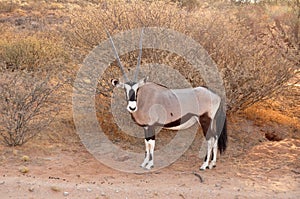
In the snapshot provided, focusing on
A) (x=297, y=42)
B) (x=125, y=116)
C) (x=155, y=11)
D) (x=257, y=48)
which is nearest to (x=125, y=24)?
(x=155, y=11)

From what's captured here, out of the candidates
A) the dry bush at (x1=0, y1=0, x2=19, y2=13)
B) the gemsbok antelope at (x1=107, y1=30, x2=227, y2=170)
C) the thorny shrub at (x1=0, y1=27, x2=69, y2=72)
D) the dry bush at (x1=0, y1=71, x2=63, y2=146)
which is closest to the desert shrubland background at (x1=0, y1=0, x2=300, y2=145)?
the dry bush at (x1=0, y1=71, x2=63, y2=146)

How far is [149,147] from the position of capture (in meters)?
Answer: 6.15

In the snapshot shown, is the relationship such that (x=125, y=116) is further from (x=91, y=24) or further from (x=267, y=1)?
(x=267, y=1)

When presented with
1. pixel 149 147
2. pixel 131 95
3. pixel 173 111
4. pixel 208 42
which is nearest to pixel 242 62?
pixel 208 42

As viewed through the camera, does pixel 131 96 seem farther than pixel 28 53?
No

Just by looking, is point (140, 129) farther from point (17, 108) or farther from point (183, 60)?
point (17, 108)

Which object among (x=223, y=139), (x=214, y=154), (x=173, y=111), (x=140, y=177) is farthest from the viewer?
(x=223, y=139)

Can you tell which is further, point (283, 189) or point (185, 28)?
point (185, 28)

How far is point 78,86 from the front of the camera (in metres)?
7.83

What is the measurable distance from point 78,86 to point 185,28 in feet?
7.39

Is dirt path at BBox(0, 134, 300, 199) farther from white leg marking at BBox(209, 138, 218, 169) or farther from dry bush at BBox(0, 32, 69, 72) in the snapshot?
dry bush at BBox(0, 32, 69, 72)

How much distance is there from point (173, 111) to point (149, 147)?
0.64m

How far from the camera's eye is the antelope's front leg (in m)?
5.99

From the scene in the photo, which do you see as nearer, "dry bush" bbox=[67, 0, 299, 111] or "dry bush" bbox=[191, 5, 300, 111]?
"dry bush" bbox=[67, 0, 299, 111]
